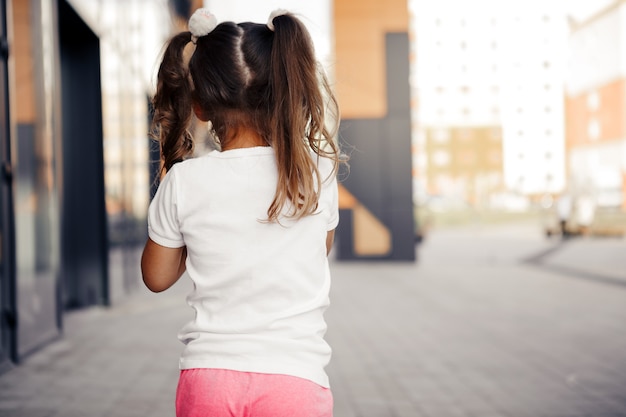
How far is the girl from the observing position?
136cm

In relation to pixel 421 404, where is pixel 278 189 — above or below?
above

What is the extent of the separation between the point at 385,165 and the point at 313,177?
13.3 metres

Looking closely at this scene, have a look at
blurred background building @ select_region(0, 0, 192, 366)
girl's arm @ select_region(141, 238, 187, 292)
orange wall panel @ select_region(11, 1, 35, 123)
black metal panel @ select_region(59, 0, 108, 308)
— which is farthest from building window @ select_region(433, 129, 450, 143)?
girl's arm @ select_region(141, 238, 187, 292)

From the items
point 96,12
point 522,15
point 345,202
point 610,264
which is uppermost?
point 522,15

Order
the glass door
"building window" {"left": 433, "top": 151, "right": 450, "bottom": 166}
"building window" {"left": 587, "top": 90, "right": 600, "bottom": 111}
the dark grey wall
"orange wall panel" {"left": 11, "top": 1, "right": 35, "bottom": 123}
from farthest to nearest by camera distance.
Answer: "building window" {"left": 433, "top": 151, "right": 450, "bottom": 166}, "building window" {"left": 587, "top": 90, "right": 600, "bottom": 111}, the dark grey wall, "orange wall panel" {"left": 11, "top": 1, "right": 35, "bottom": 123}, the glass door

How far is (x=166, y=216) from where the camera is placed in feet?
4.61

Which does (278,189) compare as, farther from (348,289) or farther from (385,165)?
(385,165)

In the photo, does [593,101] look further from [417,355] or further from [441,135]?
[417,355]

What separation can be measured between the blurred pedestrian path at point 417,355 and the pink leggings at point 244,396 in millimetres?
2786

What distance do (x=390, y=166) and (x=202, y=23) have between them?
1327cm

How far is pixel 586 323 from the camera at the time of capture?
23.4 ft

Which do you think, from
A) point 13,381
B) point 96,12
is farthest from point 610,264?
point 13,381

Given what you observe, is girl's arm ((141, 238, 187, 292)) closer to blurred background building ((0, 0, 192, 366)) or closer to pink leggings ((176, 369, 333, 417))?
pink leggings ((176, 369, 333, 417))

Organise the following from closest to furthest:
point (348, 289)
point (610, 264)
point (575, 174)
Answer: point (348, 289)
point (610, 264)
point (575, 174)
